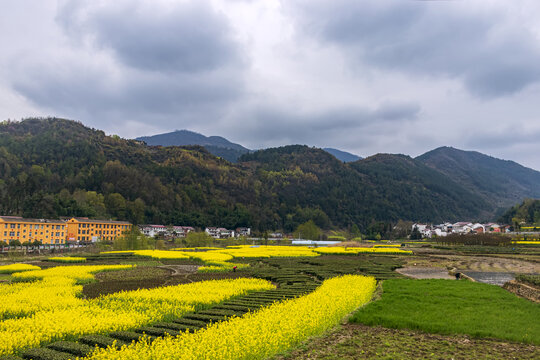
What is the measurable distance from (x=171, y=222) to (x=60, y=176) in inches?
2024

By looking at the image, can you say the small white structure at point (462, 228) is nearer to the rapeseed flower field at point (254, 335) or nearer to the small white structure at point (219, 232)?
the small white structure at point (219, 232)

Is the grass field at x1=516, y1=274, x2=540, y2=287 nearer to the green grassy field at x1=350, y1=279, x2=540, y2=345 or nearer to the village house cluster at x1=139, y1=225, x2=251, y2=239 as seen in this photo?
the green grassy field at x1=350, y1=279, x2=540, y2=345

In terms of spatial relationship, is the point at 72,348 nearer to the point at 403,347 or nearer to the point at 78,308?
the point at 78,308

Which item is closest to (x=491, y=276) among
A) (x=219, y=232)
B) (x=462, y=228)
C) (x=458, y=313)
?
(x=458, y=313)

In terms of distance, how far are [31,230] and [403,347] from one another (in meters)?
→ 88.7

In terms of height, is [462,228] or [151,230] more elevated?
[151,230]

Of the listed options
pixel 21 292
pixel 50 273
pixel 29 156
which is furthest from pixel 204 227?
pixel 21 292

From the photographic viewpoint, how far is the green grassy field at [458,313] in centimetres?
1357

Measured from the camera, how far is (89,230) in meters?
97.4

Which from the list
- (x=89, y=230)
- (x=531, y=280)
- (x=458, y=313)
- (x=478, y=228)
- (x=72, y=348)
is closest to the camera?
(x=72, y=348)

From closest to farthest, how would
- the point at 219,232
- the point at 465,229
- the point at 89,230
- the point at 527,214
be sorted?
1. the point at 89,230
2. the point at 527,214
3. the point at 219,232
4. the point at 465,229

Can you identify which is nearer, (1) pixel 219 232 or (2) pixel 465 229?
(1) pixel 219 232

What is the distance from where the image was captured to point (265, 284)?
2511 centimetres

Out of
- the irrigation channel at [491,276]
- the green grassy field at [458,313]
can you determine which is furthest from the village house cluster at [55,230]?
the green grassy field at [458,313]
